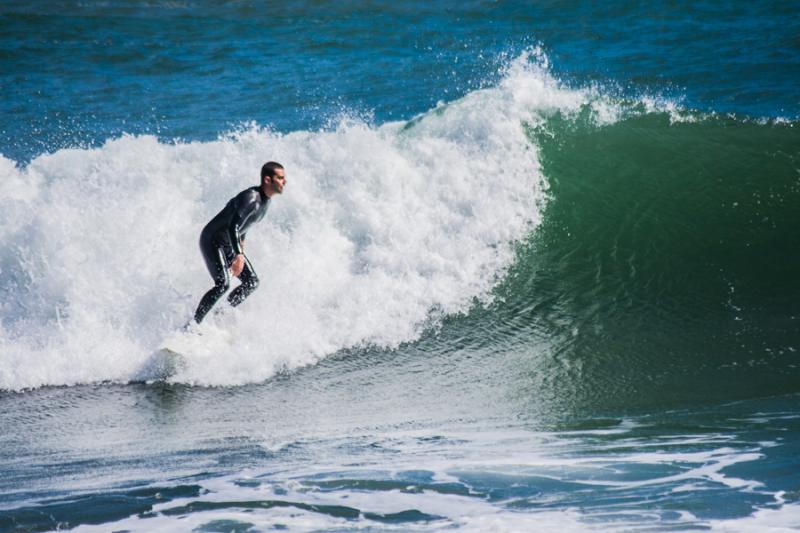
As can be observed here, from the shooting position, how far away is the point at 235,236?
21.8ft

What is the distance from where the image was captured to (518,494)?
3711mm

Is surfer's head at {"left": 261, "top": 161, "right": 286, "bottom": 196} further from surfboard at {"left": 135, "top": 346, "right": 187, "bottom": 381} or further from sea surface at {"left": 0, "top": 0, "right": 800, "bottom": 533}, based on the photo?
surfboard at {"left": 135, "top": 346, "right": 187, "bottom": 381}

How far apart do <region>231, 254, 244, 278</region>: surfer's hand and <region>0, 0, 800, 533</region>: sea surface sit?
1.54ft

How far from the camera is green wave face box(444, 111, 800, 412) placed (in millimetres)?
6125

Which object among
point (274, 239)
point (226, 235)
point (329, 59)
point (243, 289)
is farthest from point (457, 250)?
point (329, 59)

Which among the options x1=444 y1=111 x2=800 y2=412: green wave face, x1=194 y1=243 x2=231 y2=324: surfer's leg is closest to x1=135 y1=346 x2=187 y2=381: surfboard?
x1=194 y1=243 x2=231 y2=324: surfer's leg

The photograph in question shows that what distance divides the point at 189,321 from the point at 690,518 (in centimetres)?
472

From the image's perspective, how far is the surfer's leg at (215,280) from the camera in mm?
6816

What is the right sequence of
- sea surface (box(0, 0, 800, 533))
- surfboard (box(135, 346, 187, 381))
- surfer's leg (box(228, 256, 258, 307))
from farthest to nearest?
surfer's leg (box(228, 256, 258, 307)) < surfboard (box(135, 346, 187, 381)) < sea surface (box(0, 0, 800, 533))

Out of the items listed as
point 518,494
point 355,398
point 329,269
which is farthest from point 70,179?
point 518,494

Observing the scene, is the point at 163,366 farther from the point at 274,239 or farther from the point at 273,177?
the point at 274,239

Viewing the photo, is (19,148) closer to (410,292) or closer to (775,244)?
(410,292)

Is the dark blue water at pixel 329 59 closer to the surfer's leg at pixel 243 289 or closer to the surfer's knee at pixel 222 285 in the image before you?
the surfer's leg at pixel 243 289

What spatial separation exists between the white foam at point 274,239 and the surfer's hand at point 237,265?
53 cm
